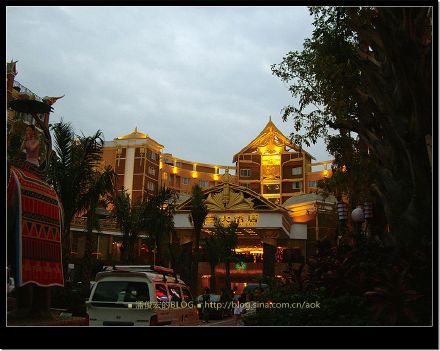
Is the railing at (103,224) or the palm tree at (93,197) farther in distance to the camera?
the railing at (103,224)

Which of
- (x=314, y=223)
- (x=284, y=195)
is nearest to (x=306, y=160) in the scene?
(x=284, y=195)

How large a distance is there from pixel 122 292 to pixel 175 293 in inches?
56.5

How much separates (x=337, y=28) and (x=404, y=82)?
5.76m

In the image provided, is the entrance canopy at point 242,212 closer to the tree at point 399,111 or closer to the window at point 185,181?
the window at point 185,181

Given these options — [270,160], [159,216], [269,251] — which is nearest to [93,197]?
[159,216]

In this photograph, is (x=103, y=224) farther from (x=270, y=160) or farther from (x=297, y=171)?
(x=270, y=160)

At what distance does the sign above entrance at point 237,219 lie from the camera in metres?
31.1

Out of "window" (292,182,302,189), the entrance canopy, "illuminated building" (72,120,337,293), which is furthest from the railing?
"window" (292,182,302,189)

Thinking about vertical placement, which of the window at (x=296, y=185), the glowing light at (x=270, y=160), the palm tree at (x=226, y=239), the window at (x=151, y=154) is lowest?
the palm tree at (x=226, y=239)

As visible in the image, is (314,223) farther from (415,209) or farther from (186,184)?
(415,209)

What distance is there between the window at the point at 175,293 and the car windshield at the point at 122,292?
0.93 m

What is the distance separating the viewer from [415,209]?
36.4 feet

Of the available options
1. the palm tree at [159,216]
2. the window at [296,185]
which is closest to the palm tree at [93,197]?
the palm tree at [159,216]

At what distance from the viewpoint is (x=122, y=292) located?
988cm
